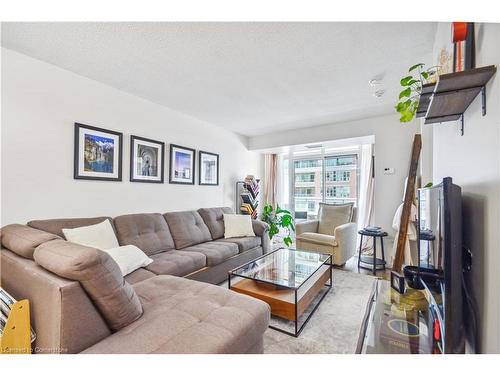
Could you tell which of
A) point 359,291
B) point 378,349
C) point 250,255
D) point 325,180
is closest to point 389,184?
point 325,180

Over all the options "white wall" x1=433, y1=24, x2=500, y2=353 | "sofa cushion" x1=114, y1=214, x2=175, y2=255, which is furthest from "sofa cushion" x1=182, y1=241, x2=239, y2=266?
"white wall" x1=433, y1=24, x2=500, y2=353

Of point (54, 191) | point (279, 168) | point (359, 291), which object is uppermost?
point (279, 168)

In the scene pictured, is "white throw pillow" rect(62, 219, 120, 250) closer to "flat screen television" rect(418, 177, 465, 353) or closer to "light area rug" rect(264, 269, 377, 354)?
"light area rug" rect(264, 269, 377, 354)

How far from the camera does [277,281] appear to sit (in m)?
2.00

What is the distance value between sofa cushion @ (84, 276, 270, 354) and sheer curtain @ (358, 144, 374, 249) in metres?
3.39

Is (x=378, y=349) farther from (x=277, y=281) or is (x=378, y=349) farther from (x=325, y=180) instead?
(x=325, y=180)

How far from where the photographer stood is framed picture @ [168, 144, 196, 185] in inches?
129

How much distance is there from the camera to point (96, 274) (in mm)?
1014

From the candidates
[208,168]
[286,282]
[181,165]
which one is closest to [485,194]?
[286,282]

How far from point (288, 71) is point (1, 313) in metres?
2.63

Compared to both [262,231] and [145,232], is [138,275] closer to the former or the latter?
[145,232]

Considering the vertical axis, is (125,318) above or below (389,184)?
below

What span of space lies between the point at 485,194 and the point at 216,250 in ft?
7.84

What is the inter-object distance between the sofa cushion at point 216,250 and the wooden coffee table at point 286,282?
0.33 meters
